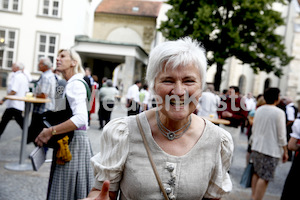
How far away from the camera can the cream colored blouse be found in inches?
63.4

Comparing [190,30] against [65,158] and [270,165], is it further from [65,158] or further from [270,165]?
[65,158]

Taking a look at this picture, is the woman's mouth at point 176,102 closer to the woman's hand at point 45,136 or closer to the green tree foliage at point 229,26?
the woman's hand at point 45,136

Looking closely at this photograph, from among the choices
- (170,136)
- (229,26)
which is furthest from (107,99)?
(229,26)

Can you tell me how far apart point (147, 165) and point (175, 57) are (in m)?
0.58

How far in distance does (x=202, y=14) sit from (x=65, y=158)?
17.9 metres

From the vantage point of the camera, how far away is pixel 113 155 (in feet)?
5.40

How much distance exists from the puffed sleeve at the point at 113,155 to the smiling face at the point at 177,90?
262 millimetres

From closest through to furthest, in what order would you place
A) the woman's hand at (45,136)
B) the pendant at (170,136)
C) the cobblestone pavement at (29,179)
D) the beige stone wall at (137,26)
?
the pendant at (170,136) → the woman's hand at (45,136) → the cobblestone pavement at (29,179) → the beige stone wall at (137,26)

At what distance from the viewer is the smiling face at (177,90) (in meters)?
1.62

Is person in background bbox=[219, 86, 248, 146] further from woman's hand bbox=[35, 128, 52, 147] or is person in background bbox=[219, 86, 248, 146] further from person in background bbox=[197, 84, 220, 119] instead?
woman's hand bbox=[35, 128, 52, 147]

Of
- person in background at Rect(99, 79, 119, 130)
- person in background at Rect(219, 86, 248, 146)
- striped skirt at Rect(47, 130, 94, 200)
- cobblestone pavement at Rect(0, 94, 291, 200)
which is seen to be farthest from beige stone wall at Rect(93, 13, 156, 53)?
striped skirt at Rect(47, 130, 94, 200)

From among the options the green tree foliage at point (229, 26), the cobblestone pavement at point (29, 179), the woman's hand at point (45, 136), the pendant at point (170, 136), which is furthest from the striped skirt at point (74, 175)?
the green tree foliage at point (229, 26)

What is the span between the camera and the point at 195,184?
165cm

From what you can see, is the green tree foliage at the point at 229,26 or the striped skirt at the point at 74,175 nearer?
the striped skirt at the point at 74,175
